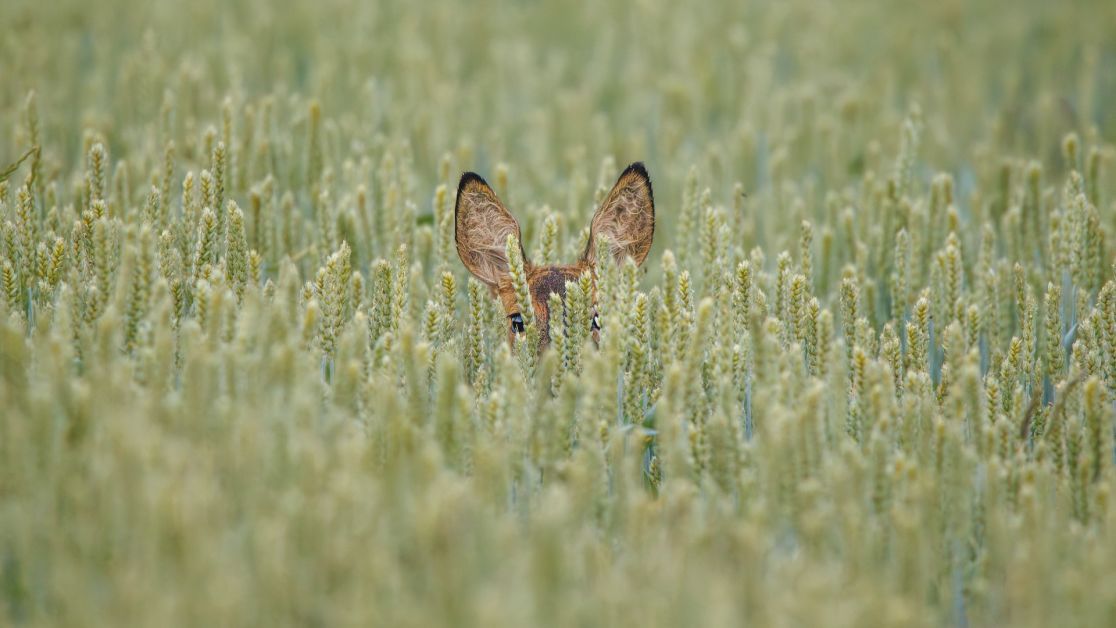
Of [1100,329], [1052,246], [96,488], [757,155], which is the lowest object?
[96,488]

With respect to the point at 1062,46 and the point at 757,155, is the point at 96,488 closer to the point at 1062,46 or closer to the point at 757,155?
the point at 757,155

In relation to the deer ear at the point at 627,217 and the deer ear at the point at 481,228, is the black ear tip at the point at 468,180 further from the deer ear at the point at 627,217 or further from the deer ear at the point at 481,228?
the deer ear at the point at 627,217

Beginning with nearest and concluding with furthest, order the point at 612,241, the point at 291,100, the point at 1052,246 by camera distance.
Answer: the point at 612,241 < the point at 1052,246 < the point at 291,100

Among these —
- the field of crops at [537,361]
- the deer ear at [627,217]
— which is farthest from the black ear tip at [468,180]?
the deer ear at [627,217]

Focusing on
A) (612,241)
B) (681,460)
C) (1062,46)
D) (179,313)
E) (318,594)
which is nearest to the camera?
(318,594)

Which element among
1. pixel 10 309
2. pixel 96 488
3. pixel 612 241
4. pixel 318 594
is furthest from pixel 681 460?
pixel 10 309

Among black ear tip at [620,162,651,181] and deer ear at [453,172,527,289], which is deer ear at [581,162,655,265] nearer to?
black ear tip at [620,162,651,181]
